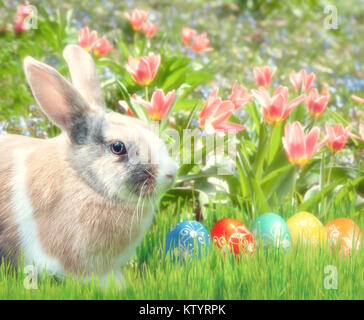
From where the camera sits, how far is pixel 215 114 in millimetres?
2787

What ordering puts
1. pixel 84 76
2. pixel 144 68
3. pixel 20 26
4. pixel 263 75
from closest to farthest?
1. pixel 84 76
2. pixel 144 68
3. pixel 263 75
4. pixel 20 26

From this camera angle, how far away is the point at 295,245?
8.68ft

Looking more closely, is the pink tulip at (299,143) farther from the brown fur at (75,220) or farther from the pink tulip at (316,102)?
the brown fur at (75,220)

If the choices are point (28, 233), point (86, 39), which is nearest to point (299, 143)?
point (28, 233)

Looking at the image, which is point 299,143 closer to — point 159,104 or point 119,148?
point 159,104

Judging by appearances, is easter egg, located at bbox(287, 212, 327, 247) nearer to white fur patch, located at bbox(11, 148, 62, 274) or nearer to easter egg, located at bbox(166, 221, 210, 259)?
easter egg, located at bbox(166, 221, 210, 259)

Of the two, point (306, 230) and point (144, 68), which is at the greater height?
point (144, 68)

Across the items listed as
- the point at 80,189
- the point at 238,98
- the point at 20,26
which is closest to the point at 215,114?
the point at 238,98

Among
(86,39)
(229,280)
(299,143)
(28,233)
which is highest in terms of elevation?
(86,39)

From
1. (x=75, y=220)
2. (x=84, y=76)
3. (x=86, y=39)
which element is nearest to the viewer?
(x=75, y=220)

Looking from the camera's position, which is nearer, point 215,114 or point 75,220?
point 75,220

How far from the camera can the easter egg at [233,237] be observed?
2.60 metres

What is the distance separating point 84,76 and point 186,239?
89 cm

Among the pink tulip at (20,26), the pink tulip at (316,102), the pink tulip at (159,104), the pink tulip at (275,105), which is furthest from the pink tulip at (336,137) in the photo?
the pink tulip at (20,26)
